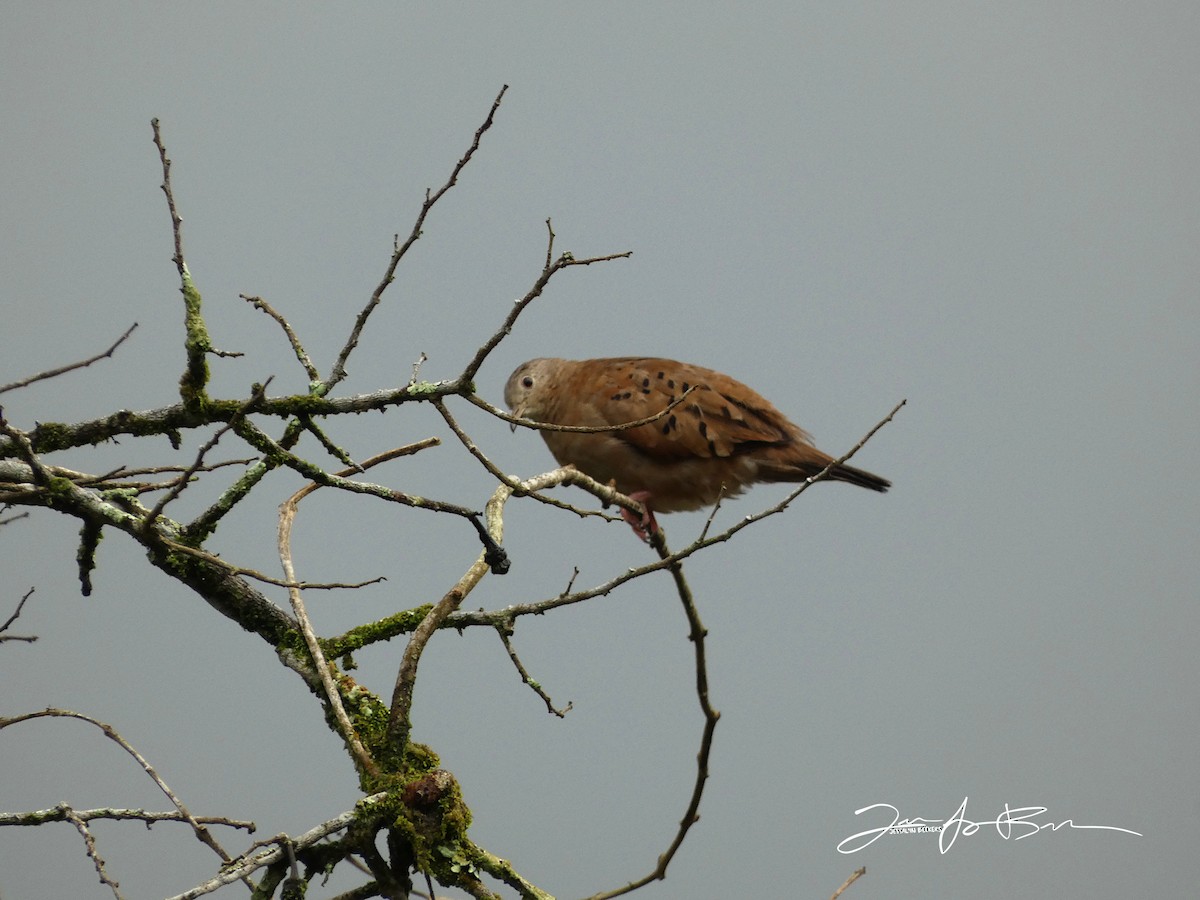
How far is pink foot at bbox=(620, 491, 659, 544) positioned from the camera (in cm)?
352

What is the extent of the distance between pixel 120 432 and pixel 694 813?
4.64 feet

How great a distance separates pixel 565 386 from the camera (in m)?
5.01

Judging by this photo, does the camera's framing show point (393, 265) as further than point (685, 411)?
No

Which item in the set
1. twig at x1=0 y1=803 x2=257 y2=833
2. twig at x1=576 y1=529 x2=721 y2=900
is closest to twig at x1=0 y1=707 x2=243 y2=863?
twig at x1=0 y1=803 x2=257 y2=833

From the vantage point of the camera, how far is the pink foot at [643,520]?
3.52 meters

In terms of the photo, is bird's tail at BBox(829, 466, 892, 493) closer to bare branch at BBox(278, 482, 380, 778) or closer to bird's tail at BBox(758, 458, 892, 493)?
bird's tail at BBox(758, 458, 892, 493)

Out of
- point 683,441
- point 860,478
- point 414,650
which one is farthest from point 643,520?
point 414,650

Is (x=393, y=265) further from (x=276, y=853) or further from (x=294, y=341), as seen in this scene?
(x=276, y=853)

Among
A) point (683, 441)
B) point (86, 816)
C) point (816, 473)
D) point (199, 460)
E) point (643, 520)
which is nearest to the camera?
point (199, 460)

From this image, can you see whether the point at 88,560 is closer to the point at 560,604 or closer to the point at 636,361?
the point at 560,604

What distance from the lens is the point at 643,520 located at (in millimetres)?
3604

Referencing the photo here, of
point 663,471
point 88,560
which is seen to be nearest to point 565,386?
point 663,471

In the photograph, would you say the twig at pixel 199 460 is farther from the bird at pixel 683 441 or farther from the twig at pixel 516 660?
the bird at pixel 683 441

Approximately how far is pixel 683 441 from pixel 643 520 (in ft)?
2.87
